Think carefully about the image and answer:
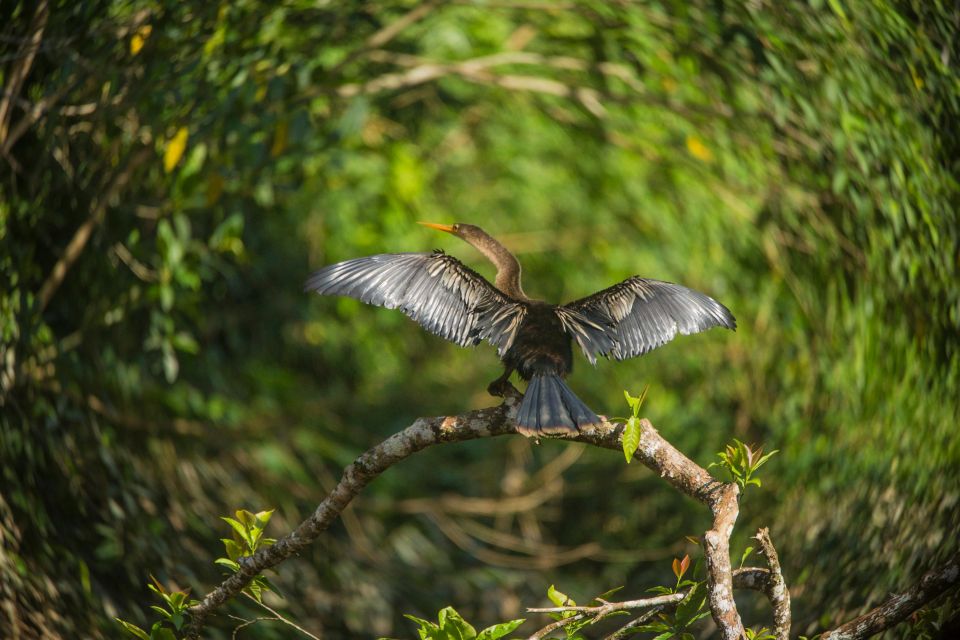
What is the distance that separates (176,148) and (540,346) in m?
2.44

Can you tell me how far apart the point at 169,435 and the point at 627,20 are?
368 centimetres

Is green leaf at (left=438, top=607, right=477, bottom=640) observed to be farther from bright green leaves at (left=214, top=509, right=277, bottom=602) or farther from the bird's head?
the bird's head

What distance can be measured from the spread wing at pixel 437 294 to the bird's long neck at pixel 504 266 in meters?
0.27

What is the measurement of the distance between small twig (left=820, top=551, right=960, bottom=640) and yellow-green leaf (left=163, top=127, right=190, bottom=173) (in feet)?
12.0

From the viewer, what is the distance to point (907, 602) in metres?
2.97

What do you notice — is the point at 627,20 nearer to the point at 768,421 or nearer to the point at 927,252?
the point at 927,252

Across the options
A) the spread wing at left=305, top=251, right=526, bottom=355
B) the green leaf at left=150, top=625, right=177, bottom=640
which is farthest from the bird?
the green leaf at left=150, top=625, right=177, bottom=640

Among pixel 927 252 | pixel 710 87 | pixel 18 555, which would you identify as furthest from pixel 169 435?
pixel 927 252

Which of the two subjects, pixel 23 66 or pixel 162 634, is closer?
pixel 162 634

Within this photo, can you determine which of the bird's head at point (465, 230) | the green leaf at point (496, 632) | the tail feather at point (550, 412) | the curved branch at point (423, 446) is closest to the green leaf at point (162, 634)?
the curved branch at point (423, 446)

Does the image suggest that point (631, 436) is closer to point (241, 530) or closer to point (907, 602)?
point (907, 602)

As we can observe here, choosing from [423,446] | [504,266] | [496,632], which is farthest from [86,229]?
[496,632]

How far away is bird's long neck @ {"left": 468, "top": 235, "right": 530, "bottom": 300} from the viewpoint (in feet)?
13.3

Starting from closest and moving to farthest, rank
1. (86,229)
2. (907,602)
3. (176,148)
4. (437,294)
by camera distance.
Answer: (907,602)
(437,294)
(86,229)
(176,148)
